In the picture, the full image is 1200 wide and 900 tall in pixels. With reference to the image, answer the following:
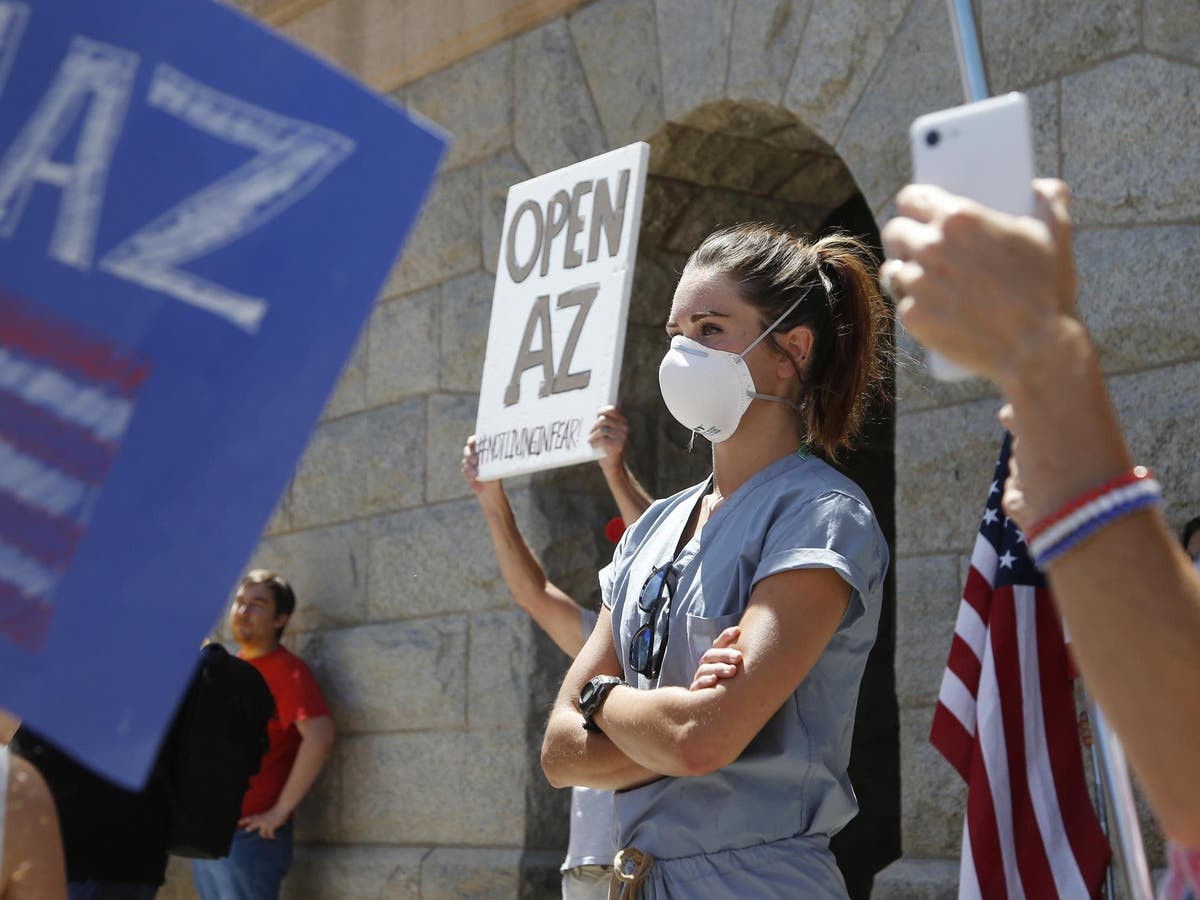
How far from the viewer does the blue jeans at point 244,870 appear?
6.26 meters

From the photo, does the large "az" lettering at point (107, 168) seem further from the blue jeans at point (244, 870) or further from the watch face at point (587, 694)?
the blue jeans at point (244, 870)

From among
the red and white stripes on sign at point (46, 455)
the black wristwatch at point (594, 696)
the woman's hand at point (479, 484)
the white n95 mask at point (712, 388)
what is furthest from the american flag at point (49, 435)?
the woman's hand at point (479, 484)

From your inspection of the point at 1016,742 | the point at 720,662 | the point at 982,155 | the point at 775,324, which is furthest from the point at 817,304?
the point at 982,155

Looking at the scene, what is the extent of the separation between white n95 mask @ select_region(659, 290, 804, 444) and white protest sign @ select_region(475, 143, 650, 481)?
76 centimetres

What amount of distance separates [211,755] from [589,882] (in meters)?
1.31

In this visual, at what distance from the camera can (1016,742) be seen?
3551 millimetres

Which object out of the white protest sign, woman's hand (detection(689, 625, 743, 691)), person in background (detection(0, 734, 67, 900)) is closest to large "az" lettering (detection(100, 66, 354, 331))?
person in background (detection(0, 734, 67, 900))

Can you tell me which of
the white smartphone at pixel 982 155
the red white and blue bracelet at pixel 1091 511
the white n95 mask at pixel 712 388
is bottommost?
the red white and blue bracelet at pixel 1091 511

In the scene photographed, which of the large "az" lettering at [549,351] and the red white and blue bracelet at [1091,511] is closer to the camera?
the red white and blue bracelet at [1091,511]

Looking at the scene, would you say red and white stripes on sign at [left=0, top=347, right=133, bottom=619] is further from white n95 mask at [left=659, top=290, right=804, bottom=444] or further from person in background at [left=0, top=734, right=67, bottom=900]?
white n95 mask at [left=659, top=290, right=804, bottom=444]

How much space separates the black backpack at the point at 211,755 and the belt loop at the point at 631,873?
2135 millimetres

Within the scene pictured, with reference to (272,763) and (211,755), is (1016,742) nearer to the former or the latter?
(211,755)

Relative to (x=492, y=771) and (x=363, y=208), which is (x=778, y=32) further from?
(x=363, y=208)

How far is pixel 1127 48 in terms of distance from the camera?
4.18 meters
